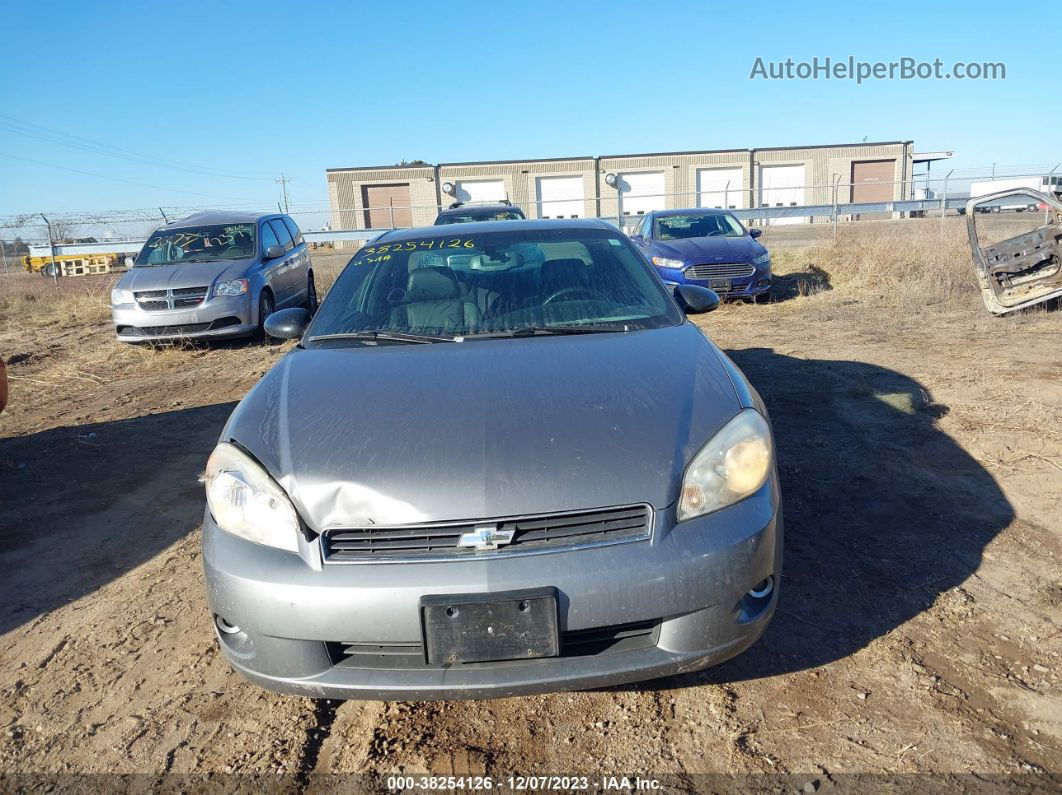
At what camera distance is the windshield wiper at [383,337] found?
3162 mm

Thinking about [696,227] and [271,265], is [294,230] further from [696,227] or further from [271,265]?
[696,227]

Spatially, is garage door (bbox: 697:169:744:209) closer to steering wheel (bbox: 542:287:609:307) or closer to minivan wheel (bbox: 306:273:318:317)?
minivan wheel (bbox: 306:273:318:317)

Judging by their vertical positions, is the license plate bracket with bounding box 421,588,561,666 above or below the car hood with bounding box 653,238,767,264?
below

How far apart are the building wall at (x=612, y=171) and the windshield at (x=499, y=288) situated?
3850 cm

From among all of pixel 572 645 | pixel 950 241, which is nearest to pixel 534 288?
→ pixel 572 645

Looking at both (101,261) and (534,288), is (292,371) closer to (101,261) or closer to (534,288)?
(534,288)

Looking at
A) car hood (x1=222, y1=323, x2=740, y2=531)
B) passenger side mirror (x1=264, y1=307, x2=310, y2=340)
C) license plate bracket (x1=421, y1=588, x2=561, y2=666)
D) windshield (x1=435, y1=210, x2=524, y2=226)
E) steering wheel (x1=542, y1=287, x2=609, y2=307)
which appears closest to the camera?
license plate bracket (x1=421, y1=588, x2=561, y2=666)

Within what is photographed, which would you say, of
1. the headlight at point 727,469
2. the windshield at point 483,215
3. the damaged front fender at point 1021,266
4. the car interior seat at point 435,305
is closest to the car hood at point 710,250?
the windshield at point 483,215

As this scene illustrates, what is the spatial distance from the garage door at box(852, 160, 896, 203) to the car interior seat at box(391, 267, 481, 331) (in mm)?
44198

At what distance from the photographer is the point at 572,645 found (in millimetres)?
2021

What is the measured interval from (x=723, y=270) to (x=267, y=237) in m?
6.45

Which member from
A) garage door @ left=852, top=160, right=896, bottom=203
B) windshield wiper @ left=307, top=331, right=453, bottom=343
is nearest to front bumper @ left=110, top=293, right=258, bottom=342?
windshield wiper @ left=307, top=331, right=453, bottom=343

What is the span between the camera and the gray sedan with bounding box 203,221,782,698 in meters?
1.96

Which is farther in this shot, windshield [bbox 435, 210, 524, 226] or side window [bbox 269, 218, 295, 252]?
windshield [bbox 435, 210, 524, 226]
